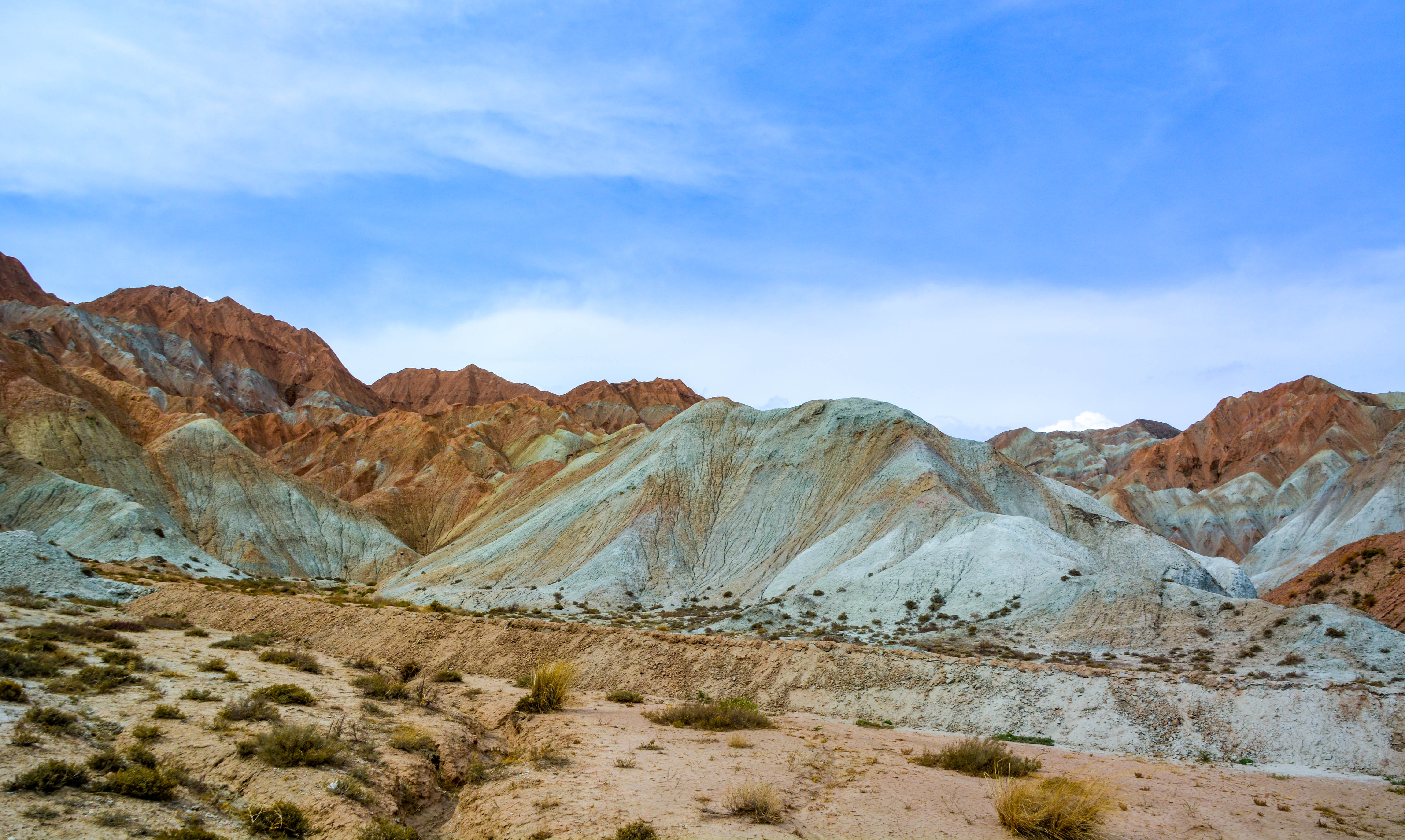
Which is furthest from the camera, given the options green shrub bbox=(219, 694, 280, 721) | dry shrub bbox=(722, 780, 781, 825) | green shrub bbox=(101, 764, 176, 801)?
green shrub bbox=(219, 694, 280, 721)

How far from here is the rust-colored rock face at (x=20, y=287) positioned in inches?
5438

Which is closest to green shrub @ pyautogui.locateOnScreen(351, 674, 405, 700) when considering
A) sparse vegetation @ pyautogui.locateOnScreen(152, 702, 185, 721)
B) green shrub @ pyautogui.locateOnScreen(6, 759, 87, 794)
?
sparse vegetation @ pyautogui.locateOnScreen(152, 702, 185, 721)

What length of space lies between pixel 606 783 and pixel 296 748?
4.66 meters

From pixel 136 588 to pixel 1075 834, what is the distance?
3567 centimetres

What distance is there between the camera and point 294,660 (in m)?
19.5

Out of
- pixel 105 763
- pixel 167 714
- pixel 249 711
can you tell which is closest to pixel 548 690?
pixel 249 711

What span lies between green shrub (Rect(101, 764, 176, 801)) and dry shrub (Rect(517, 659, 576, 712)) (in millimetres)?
8374

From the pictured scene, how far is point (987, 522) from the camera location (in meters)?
43.8

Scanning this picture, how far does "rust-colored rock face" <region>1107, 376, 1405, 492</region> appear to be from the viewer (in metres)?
107

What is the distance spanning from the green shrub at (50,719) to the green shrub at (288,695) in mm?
3513

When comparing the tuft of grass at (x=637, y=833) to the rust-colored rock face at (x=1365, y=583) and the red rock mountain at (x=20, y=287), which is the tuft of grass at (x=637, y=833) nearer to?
the rust-colored rock face at (x=1365, y=583)

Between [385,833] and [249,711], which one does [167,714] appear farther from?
[385,833]

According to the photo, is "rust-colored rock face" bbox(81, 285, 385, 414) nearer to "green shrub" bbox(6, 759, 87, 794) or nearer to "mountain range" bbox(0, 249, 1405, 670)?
"mountain range" bbox(0, 249, 1405, 670)

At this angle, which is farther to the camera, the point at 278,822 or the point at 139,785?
the point at 278,822
